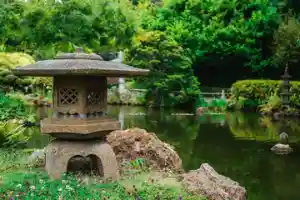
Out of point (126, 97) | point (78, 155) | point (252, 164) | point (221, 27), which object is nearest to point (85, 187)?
point (78, 155)

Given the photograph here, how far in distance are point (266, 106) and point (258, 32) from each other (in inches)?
262

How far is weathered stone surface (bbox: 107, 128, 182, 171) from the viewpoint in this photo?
26.8ft

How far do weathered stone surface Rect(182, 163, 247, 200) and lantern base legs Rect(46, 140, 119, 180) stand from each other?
47.1 inches

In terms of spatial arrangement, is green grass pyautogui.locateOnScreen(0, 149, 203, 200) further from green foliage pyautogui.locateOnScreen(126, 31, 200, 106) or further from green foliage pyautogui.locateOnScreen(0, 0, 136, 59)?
green foliage pyautogui.locateOnScreen(126, 31, 200, 106)

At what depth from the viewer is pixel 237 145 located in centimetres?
1381

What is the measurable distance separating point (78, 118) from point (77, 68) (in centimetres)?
103

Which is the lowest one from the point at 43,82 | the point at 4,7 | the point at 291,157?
the point at 291,157

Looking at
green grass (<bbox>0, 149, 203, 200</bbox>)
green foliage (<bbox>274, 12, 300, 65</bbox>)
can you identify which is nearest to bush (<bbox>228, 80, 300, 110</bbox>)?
green foliage (<bbox>274, 12, 300, 65</bbox>)

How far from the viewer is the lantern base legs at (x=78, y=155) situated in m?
6.96

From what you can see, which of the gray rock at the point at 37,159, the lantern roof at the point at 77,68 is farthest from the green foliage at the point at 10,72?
the lantern roof at the point at 77,68

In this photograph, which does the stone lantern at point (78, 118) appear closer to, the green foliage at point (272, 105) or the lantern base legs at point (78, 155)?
the lantern base legs at point (78, 155)

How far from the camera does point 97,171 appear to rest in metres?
7.43

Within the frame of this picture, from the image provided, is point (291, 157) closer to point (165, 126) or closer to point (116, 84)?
point (165, 126)

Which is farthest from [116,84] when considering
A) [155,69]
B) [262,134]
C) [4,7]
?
[4,7]
